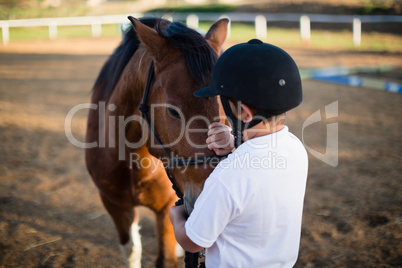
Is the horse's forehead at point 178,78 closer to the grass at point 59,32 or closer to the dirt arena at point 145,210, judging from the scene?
the dirt arena at point 145,210

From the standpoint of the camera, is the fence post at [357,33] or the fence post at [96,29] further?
the fence post at [96,29]

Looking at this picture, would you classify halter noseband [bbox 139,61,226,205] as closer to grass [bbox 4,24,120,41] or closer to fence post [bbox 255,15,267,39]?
Result: fence post [bbox 255,15,267,39]

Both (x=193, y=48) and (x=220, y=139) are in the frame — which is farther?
(x=193, y=48)

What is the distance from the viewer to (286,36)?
19.8m

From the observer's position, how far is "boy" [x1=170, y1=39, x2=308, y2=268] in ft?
4.21

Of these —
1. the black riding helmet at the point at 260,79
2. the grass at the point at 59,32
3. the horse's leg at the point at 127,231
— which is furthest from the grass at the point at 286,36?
A: the black riding helmet at the point at 260,79

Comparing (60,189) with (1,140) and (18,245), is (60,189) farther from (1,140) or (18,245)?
(1,140)

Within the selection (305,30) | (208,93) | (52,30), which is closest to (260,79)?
(208,93)

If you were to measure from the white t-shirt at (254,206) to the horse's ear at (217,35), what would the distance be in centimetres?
119

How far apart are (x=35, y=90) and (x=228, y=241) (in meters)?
9.91

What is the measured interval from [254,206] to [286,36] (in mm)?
20088

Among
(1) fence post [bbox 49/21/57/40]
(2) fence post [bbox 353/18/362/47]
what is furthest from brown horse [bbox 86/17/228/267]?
(1) fence post [bbox 49/21/57/40]

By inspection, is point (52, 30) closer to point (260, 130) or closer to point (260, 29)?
point (260, 29)

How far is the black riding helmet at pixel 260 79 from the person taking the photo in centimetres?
134
